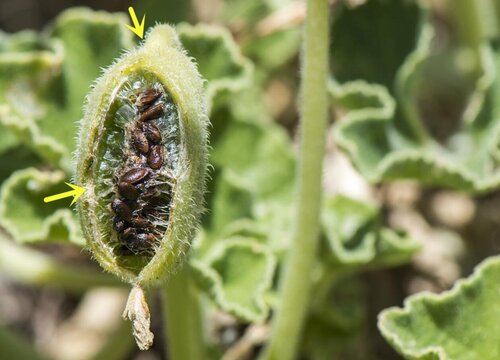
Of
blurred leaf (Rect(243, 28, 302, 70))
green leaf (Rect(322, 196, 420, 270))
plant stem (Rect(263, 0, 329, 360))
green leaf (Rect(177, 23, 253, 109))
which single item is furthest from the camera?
blurred leaf (Rect(243, 28, 302, 70))

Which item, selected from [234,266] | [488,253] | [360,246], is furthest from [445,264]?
[234,266]

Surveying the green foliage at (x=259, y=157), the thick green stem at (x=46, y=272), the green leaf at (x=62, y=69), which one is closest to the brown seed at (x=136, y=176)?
the green foliage at (x=259, y=157)

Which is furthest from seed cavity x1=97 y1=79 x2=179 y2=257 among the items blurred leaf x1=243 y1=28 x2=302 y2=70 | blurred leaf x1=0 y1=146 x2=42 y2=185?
blurred leaf x1=243 y1=28 x2=302 y2=70

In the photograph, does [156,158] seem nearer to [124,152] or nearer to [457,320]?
[124,152]

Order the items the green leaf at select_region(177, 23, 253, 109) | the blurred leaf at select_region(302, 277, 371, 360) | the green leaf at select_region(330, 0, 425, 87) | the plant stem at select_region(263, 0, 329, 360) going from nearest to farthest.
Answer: the plant stem at select_region(263, 0, 329, 360) < the green leaf at select_region(177, 23, 253, 109) < the blurred leaf at select_region(302, 277, 371, 360) < the green leaf at select_region(330, 0, 425, 87)

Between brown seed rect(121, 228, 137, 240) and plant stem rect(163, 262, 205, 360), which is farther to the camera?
plant stem rect(163, 262, 205, 360)

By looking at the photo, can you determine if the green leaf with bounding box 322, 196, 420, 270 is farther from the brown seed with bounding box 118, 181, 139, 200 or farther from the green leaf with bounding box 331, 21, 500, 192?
the brown seed with bounding box 118, 181, 139, 200

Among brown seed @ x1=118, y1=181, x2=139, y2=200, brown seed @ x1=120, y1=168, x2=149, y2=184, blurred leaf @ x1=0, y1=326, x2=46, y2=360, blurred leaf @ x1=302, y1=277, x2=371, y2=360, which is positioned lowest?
blurred leaf @ x1=302, y1=277, x2=371, y2=360

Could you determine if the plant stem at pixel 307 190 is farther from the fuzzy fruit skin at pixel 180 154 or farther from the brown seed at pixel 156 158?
the brown seed at pixel 156 158
